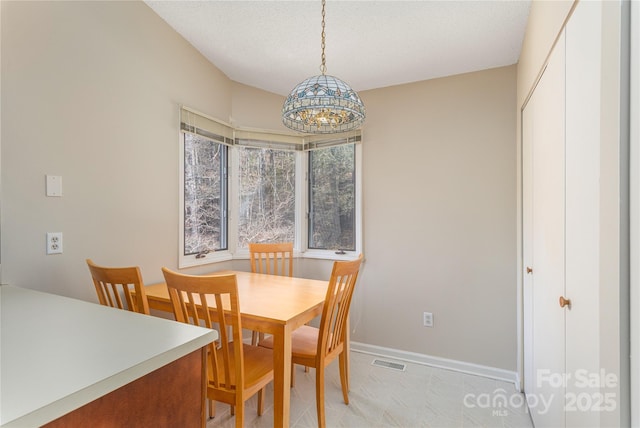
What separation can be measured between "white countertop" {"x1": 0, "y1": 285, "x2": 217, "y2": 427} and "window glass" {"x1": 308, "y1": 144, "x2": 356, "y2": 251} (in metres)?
2.15

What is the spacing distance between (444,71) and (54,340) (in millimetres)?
2789

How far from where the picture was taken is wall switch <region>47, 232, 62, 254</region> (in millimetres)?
1584

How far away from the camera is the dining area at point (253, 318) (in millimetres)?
1378

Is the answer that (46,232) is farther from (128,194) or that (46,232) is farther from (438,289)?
(438,289)

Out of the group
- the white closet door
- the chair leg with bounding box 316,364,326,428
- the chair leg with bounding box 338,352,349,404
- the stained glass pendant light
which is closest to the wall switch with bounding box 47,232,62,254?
the stained glass pendant light

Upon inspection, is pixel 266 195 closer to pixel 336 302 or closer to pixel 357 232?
pixel 357 232

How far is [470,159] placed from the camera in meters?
2.43

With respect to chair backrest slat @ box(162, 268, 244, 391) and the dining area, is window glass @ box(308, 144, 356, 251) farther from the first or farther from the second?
chair backrest slat @ box(162, 268, 244, 391)

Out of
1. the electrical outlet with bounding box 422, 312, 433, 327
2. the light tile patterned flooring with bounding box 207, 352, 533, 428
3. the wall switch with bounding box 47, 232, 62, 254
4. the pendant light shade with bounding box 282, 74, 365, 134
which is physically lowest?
the light tile patterned flooring with bounding box 207, 352, 533, 428

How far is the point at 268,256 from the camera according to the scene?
280 cm

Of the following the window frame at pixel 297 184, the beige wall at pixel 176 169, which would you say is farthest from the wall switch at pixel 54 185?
the window frame at pixel 297 184

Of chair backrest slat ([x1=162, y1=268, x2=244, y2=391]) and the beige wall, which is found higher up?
the beige wall

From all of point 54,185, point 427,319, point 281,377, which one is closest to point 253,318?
point 281,377
